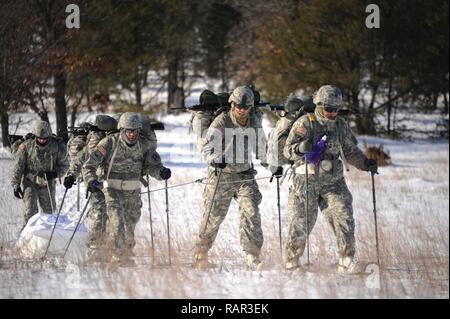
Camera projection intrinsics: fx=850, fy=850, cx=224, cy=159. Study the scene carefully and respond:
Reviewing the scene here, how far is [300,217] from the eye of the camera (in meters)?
9.24

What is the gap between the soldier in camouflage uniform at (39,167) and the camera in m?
11.6

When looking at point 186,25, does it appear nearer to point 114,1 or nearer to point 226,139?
point 114,1

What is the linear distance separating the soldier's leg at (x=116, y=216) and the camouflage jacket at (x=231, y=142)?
3.80 ft

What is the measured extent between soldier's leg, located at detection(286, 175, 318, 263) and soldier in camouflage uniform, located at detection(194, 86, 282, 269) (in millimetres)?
440

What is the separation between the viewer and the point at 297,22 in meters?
32.7

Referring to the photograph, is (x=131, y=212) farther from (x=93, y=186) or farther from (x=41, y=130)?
(x=41, y=130)

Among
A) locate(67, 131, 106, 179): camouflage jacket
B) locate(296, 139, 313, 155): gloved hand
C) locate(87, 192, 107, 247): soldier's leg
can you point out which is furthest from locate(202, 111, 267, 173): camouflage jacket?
locate(67, 131, 106, 179): camouflage jacket

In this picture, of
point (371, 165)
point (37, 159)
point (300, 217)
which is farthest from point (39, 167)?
point (371, 165)

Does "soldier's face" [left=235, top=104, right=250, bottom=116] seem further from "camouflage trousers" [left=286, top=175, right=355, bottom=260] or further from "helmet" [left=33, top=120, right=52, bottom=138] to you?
"helmet" [left=33, top=120, right=52, bottom=138]

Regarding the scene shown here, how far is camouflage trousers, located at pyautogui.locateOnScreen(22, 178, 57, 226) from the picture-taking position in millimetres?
11680

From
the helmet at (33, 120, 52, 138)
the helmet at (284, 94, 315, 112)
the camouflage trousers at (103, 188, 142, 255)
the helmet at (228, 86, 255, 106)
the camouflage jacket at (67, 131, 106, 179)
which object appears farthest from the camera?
the helmet at (33, 120, 52, 138)

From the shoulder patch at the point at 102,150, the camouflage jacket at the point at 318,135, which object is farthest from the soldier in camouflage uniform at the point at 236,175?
the shoulder patch at the point at 102,150
